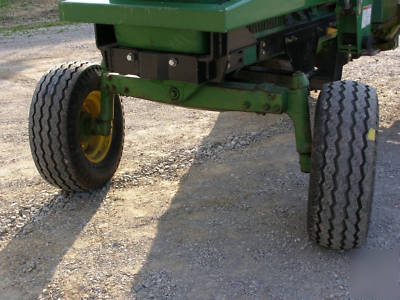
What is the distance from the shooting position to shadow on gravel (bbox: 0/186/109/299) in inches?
110

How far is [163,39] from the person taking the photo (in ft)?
9.51

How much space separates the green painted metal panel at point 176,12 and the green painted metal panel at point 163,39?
16 cm

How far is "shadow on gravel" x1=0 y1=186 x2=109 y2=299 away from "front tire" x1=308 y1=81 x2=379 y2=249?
146 centimetres

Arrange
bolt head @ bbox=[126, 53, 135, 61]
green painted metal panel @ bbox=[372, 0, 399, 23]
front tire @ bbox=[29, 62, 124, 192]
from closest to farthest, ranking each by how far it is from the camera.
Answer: bolt head @ bbox=[126, 53, 135, 61]
front tire @ bbox=[29, 62, 124, 192]
green painted metal panel @ bbox=[372, 0, 399, 23]

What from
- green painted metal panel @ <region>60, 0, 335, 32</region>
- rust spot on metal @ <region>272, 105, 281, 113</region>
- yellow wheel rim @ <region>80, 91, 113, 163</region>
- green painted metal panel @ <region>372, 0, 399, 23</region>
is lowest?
yellow wheel rim @ <region>80, 91, 113, 163</region>

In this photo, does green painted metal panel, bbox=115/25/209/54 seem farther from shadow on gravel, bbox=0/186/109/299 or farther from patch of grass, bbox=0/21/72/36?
patch of grass, bbox=0/21/72/36

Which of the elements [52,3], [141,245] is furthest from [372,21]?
[52,3]

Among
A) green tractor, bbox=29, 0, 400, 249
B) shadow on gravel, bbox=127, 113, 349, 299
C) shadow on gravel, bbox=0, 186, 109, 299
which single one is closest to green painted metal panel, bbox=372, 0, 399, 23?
green tractor, bbox=29, 0, 400, 249

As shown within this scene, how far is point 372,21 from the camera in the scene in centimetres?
443

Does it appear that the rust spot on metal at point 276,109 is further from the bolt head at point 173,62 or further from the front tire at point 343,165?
the bolt head at point 173,62

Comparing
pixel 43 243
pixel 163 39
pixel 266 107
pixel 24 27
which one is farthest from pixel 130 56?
pixel 24 27

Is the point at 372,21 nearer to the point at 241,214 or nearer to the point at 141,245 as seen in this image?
the point at 241,214

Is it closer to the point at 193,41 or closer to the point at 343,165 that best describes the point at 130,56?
the point at 193,41

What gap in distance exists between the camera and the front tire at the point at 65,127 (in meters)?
3.32
